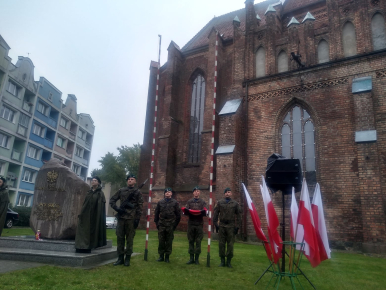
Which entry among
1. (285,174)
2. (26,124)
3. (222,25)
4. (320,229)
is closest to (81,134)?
(26,124)

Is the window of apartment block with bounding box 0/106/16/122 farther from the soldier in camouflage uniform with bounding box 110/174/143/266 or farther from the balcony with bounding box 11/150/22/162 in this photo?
the soldier in camouflage uniform with bounding box 110/174/143/266

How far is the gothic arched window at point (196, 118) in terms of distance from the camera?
18.6 metres

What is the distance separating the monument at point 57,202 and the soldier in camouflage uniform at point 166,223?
1958mm

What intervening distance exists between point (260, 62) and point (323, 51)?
2.97 meters

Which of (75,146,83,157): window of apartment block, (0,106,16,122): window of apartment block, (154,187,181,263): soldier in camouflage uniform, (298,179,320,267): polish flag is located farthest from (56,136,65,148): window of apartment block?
(298,179,320,267): polish flag

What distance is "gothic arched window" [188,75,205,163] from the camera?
1859 centimetres

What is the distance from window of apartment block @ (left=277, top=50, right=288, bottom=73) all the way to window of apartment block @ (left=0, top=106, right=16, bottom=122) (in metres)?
24.5

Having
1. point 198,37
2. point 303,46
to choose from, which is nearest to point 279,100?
point 303,46

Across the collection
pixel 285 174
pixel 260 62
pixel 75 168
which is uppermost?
pixel 260 62

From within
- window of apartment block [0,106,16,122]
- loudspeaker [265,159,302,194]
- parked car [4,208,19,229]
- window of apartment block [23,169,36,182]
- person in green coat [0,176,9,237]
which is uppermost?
window of apartment block [0,106,16,122]

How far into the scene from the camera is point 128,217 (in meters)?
6.50

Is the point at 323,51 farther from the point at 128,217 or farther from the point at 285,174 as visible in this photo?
the point at 128,217

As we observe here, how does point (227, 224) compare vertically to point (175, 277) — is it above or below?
above

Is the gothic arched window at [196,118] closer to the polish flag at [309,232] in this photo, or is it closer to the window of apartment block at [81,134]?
the polish flag at [309,232]
